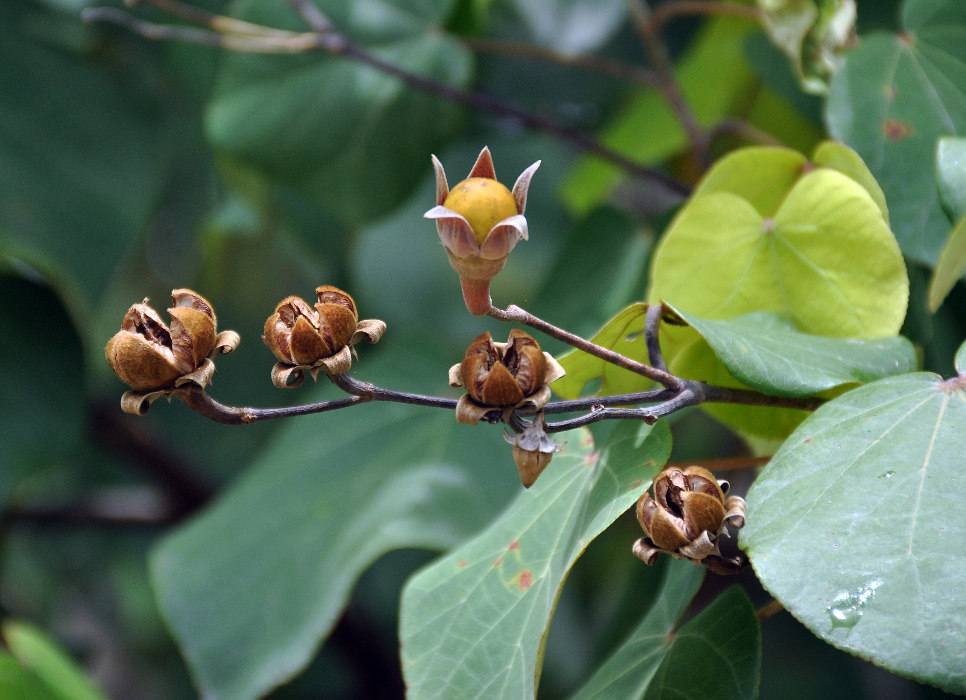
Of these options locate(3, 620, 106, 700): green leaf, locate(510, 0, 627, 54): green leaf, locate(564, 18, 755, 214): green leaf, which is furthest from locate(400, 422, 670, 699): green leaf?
locate(510, 0, 627, 54): green leaf

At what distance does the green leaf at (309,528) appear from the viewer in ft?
2.68

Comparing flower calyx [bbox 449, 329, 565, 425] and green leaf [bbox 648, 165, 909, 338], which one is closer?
flower calyx [bbox 449, 329, 565, 425]

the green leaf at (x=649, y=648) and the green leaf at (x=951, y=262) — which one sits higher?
the green leaf at (x=951, y=262)

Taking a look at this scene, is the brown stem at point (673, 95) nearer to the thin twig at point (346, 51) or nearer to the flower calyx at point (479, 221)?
the thin twig at point (346, 51)

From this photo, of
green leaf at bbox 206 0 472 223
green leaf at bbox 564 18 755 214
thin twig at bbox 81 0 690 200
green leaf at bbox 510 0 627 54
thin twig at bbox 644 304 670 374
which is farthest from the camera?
green leaf at bbox 510 0 627 54

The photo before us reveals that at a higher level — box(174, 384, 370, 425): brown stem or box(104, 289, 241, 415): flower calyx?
box(104, 289, 241, 415): flower calyx

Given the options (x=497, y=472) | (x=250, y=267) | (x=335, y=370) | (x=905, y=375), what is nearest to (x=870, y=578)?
(x=905, y=375)

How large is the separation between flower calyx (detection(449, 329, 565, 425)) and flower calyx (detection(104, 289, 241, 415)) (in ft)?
0.38

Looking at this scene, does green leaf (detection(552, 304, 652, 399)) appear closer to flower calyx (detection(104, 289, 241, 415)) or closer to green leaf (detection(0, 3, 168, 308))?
flower calyx (detection(104, 289, 241, 415))

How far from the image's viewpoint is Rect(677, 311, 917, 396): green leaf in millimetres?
422

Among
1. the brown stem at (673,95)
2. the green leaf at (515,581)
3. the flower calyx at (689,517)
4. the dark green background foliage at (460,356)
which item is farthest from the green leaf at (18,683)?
the brown stem at (673,95)

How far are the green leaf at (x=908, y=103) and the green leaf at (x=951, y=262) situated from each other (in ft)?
0.41

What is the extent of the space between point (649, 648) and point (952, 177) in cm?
33

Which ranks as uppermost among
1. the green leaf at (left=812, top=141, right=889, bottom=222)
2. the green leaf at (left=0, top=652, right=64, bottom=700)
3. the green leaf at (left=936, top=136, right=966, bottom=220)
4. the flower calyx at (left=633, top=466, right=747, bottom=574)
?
the green leaf at (left=936, top=136, right=966, bottom=220)
